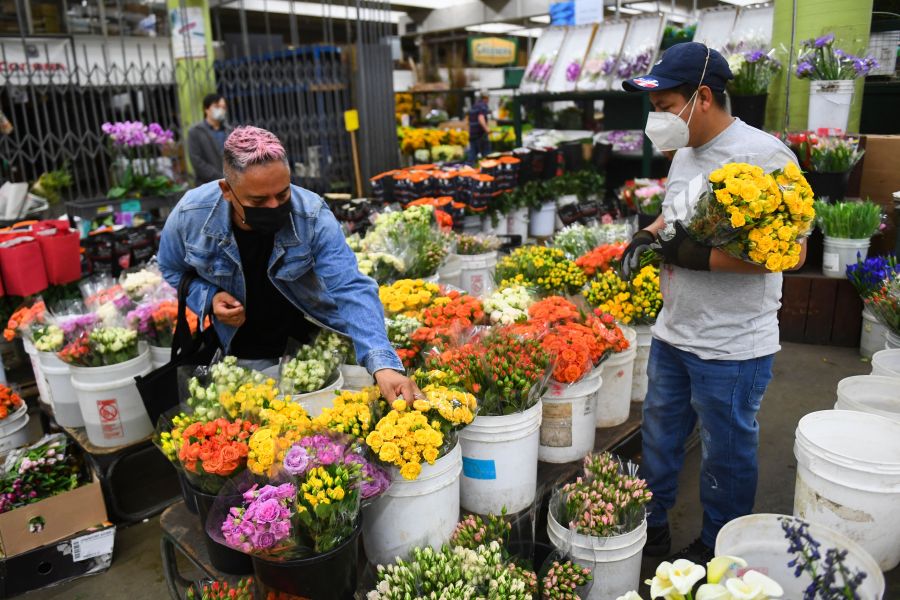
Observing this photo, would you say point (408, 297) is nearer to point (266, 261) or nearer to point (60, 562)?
point (266, 261)

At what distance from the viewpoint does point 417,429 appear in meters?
1.79

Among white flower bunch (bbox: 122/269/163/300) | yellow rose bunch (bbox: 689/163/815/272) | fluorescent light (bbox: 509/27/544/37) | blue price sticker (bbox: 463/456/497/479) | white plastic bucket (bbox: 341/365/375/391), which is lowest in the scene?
blue price sticker (bbox: 463/456/497/479)

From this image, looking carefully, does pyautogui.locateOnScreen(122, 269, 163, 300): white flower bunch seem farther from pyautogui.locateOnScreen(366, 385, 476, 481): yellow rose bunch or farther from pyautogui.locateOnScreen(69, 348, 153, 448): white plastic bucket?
pyautogui.locateOnScreen(366, 385, 476, 481): yellow rose bunch

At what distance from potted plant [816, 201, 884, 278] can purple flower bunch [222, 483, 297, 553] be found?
4055mm

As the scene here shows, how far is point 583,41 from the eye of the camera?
296 inches

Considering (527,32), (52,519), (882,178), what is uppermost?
(527,32)

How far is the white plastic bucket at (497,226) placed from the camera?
19.9 feet

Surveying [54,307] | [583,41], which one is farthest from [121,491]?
[583,41]

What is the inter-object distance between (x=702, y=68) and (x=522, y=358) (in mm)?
1057

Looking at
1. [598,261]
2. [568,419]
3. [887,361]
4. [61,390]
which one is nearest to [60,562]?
[61,390]

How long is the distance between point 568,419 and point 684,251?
0.81 meters

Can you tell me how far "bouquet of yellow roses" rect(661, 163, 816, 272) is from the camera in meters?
1.82

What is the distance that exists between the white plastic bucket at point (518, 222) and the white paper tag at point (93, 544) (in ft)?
14.6

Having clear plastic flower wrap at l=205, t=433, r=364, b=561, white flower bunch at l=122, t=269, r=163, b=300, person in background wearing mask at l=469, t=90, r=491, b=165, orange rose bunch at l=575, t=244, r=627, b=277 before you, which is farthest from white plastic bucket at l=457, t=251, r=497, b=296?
person in background wearing mask at l=469, t=90, r=491, b=165
